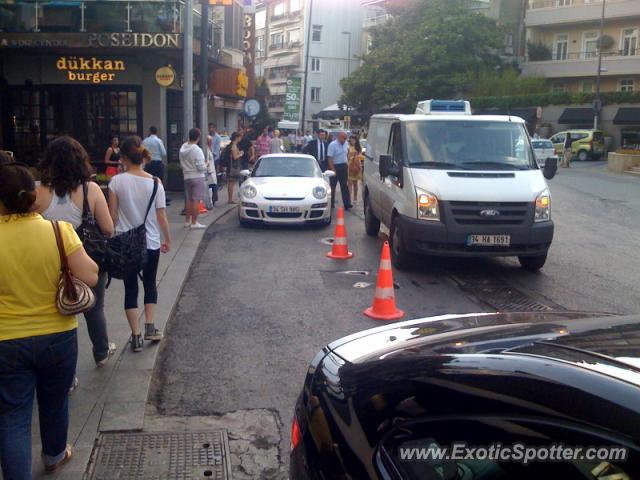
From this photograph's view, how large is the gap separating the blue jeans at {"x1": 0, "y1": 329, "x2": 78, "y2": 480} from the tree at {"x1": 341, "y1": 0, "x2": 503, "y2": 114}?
1888 inches

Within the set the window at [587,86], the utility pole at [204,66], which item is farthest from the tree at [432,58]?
the utility pole at [204,66]

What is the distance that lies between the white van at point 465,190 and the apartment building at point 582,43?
146ft

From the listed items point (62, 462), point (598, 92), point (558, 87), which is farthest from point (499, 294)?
point (558, 87)

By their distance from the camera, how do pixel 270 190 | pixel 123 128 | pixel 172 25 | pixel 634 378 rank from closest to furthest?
pixel 634 378, pixel 270 190, pixel 172 25, pixel 123 128

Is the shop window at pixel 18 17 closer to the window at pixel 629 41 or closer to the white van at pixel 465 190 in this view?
the white van at pixel 465 190

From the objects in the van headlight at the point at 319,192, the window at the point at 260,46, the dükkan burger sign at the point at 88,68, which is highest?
the window at the point at 260,46

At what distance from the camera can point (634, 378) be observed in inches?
76.6

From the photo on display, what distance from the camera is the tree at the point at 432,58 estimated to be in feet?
162

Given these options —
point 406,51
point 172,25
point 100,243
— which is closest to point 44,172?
point 100,243

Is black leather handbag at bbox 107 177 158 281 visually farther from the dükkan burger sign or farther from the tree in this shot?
the tree

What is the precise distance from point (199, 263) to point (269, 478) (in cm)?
654

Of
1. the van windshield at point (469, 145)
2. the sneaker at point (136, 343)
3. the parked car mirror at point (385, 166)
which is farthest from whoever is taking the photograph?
the parked car mirror at point (385, 166)

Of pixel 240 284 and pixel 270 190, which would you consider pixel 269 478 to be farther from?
pixel 270 190

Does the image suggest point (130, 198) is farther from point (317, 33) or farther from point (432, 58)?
point (317, 33)
